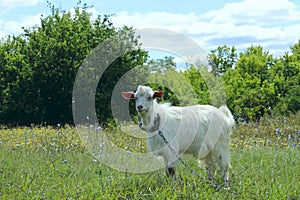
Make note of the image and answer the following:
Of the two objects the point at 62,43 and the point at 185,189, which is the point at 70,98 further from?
the point at 185,189

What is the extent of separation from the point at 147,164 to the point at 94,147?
225cm

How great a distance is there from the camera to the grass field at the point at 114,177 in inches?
218

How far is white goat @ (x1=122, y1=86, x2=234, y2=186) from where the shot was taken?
6.67 meters

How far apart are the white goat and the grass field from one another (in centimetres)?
25

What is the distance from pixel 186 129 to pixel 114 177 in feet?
4.44

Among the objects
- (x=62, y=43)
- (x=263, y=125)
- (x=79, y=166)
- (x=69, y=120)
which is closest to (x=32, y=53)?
(x=62, y=43)

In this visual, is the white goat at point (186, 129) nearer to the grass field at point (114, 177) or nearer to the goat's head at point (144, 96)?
the goat's head at point (144, 96)

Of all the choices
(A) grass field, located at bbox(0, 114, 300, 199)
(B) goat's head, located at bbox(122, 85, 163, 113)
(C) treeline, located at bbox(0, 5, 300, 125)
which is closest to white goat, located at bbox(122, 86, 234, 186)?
(B) goat's head, located at bbox(122, 85, 163, 113)

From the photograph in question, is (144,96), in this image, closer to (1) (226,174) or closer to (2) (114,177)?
(2) (114,177)

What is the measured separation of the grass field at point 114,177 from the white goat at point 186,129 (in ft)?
0.83

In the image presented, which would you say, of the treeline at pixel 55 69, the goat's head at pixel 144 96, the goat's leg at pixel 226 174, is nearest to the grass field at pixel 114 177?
the goat's leg at pixel 226 174

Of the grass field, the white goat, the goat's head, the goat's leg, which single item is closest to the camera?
the grass field

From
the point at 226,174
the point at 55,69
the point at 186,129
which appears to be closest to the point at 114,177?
the point at 186,129

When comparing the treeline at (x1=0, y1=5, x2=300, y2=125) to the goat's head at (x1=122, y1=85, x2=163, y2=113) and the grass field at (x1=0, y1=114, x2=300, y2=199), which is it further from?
the goat's head at (x1=122, y1=85, x2=163, y2=113)
